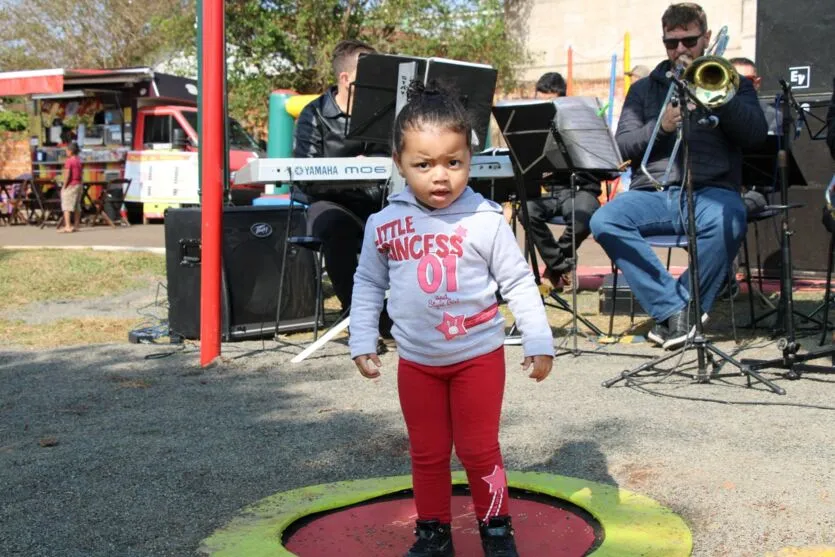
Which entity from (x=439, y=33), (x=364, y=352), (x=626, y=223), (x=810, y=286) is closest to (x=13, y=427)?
(x=364, y=352)

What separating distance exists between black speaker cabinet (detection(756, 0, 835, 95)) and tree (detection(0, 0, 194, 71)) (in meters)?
25.4

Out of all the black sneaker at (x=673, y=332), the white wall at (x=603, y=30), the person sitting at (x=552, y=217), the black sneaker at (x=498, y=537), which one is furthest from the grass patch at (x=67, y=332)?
the white wall at (x=603, y=30)

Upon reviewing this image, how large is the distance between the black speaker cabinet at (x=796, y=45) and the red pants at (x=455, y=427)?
7.20 m

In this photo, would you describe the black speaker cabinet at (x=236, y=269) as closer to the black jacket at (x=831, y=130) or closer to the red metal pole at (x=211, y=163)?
the red metal pole at (x=211, y=163)

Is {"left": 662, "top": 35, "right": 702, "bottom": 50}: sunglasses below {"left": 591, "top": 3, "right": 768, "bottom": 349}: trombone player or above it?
above

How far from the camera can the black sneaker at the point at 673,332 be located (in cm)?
619

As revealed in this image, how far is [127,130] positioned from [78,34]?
12.8m

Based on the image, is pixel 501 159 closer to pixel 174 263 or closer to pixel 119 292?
pixel 174 263

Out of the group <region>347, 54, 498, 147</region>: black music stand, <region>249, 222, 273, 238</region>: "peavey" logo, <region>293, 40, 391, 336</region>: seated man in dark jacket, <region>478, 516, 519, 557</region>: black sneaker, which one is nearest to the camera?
<region>478, 516, 519, 557</region>: black sneaker

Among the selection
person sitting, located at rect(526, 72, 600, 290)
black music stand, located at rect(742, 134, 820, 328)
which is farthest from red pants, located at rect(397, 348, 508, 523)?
person sitting, located at rect(526, 72, 600, 290)

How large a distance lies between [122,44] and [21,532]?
31.5 m

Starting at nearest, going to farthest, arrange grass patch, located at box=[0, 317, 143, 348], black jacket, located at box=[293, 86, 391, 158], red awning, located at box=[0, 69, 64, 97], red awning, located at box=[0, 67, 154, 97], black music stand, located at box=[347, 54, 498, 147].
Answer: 1. black music stand, located at box=[347, 54, 498, 147]
2. black jacket, located at box=[293, 86, 391, 158]
3. grass patch, located at box=[0, 317, 143, 348]
4. red awning, located at box=[0, 67, 154, 97]
5. red awning, located at box=[0, 69, 64, 97]

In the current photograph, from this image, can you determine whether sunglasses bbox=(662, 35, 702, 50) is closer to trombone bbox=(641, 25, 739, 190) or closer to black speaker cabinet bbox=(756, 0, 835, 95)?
trombone bbox=(641, 25, 739, 190)

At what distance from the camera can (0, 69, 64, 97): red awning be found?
2108 centimetres
